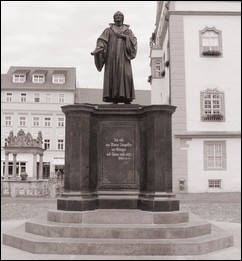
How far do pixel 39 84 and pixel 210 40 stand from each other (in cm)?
3959

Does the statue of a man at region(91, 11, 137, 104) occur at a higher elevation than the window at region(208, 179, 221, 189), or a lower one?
Answer: higher

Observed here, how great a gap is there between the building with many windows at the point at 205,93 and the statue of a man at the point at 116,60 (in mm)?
15788

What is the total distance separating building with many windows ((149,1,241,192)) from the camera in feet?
81.4

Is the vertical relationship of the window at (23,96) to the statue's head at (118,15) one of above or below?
above

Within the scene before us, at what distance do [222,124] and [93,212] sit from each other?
18.6 metres

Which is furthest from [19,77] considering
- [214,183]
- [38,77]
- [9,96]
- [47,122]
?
[214,183]

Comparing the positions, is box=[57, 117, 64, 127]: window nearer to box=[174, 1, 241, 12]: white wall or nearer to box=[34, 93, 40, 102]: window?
box=[34, 93, 40, 102]: window

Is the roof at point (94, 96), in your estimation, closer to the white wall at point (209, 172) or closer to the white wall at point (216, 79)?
the white wall at point (216, 79)

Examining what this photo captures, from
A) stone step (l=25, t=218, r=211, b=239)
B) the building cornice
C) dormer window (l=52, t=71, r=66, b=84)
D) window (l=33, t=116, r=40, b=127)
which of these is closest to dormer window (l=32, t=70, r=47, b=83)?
dormer window (l=52, t=71, r=66, b=84)

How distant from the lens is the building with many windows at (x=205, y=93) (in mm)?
24797

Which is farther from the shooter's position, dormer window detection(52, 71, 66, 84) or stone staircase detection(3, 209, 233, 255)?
dormer window detection(52, 71, 66, 84)

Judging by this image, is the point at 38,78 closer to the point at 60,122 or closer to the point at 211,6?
the point at 60,122

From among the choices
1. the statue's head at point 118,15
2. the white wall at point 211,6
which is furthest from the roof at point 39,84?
the statue's head at point 118,15

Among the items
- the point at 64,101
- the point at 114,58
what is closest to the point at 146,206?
the point at 114,58
